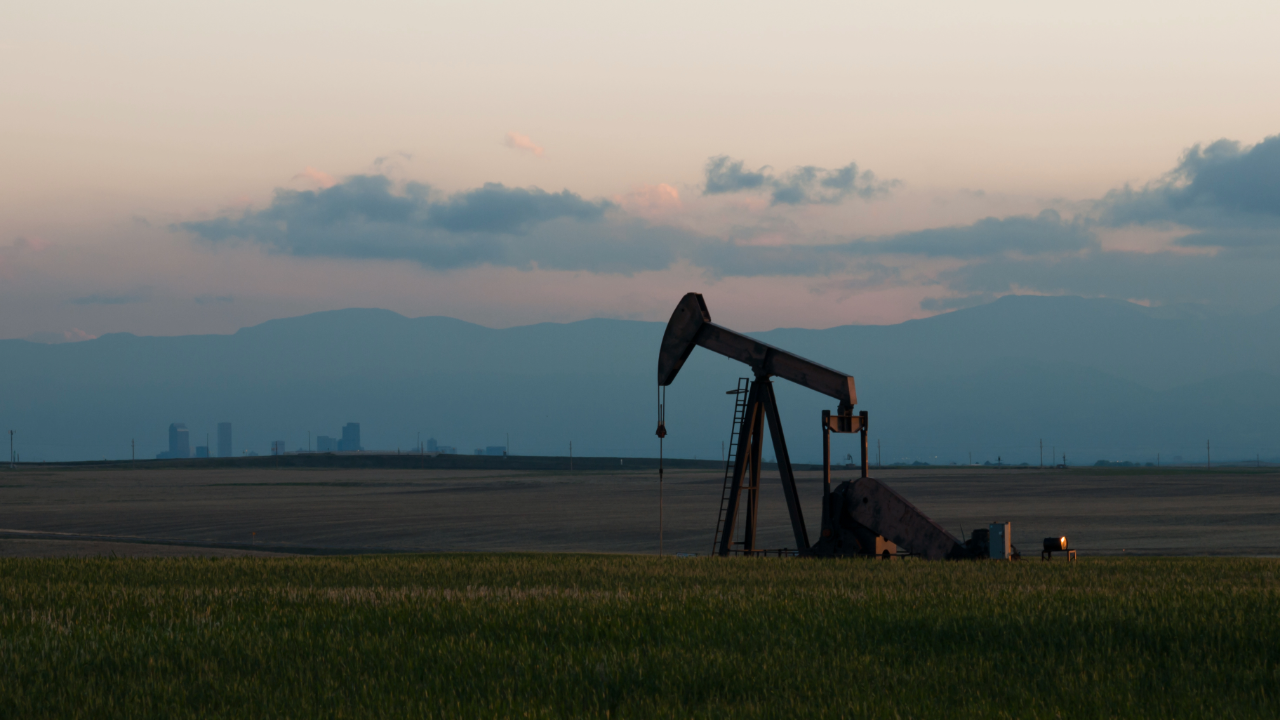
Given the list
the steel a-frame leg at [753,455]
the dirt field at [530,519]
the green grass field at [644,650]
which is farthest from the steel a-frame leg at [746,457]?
the dirt field at [530,519]

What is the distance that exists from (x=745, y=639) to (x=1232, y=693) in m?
4.61

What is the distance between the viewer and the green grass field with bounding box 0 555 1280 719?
9.38 meters

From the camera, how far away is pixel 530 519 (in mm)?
67438

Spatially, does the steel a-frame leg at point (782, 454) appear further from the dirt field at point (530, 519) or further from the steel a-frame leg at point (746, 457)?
the dirt field at point (530, 519)

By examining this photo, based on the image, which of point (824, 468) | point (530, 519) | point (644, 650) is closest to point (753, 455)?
point (824, 468)

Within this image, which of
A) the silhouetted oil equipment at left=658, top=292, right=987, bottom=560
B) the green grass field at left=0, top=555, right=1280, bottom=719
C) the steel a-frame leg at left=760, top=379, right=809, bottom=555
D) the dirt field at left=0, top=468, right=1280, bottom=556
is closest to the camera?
the green grass field at left=0, top=555, right=1280, bottom=719

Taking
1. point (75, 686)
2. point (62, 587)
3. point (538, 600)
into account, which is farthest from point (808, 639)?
point (62, 587)

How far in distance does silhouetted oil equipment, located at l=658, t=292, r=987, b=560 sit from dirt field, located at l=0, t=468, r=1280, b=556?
53.8ft

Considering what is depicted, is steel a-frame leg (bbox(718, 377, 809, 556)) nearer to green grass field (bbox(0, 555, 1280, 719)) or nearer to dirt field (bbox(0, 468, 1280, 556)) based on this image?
green grass field (bbox(0, 555, 1280, 719))

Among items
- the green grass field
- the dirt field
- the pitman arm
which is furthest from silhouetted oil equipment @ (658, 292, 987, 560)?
the dirt field

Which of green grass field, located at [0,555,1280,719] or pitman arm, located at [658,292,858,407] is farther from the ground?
pitman arm, located at [658,292,858,407]

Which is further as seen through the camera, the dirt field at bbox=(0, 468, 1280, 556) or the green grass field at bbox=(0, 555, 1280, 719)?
the dirt field at bbox=(0, 468, 1280, 556)

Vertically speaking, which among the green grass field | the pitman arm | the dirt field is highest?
the pitman arm

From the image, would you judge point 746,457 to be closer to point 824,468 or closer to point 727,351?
point 727,351
